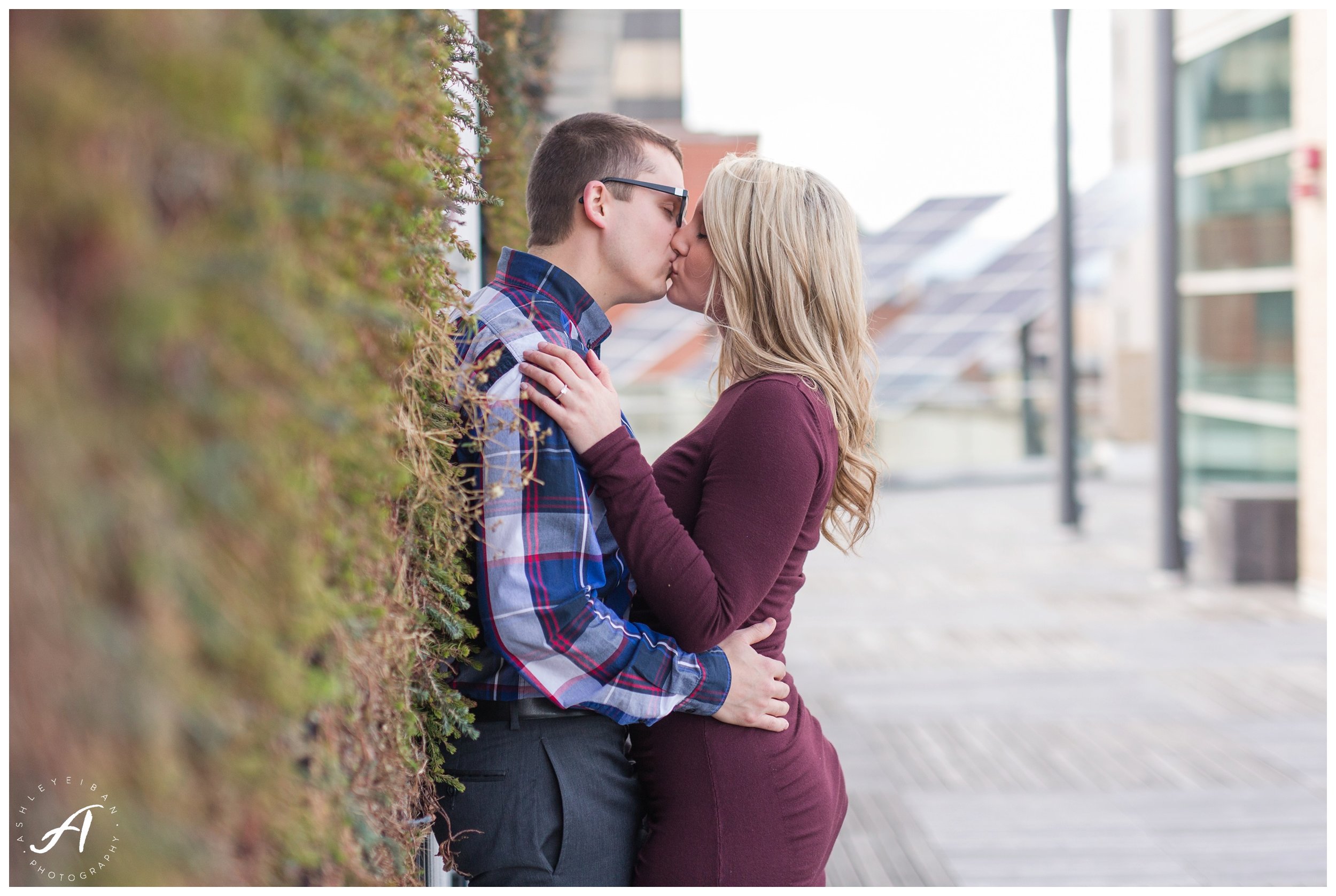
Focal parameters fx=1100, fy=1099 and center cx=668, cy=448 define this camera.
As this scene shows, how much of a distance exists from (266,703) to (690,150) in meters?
13.8

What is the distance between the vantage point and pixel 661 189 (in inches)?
80.2

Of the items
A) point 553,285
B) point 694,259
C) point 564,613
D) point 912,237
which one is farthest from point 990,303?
point 564,613

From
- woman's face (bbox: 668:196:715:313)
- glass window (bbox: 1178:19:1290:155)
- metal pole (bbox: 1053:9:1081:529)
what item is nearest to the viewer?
woman's face (bbox: 668:196:715:313)

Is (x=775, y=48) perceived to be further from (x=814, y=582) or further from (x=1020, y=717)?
(x=1020, y=717)

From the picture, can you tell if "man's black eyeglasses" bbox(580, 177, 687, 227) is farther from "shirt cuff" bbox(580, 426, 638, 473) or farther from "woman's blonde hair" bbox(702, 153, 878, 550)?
"shirt cuff" bbox(580, 426, 638, 473)

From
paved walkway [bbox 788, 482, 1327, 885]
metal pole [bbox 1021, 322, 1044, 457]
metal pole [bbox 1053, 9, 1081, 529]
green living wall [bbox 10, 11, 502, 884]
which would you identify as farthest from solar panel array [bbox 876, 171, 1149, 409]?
green living wall [bbox 10, 11, 502, 884]

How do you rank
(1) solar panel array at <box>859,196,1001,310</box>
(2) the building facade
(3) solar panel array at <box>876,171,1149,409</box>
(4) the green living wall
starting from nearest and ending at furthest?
(4) the green living wall → (2) the building facade → (3) solar panel array at <box>876,171,1149,409</box> → (1) solar panel array at <box>859,196,1001,310</box>

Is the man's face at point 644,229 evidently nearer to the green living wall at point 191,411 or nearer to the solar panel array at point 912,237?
the green living wall at point 191,411

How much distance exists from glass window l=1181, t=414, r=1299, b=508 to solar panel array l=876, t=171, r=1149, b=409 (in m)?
4.71

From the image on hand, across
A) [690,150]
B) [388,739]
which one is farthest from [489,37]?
[690,150]

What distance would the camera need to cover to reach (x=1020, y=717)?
17.5 feet

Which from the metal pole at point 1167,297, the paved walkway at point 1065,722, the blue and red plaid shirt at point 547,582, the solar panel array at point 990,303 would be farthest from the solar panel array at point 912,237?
the blue and red plaid shirt at point 547,582

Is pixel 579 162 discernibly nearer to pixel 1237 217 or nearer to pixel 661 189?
pixel 661 189

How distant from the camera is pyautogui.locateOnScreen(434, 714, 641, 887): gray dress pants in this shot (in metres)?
1.77
